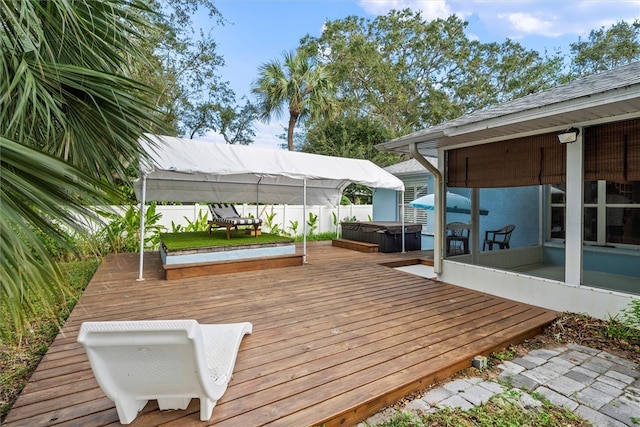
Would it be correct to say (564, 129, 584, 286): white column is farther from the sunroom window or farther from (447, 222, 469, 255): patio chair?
(447, 222, 469, 255): patio chair

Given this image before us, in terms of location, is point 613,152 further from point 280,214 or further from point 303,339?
point 280,214

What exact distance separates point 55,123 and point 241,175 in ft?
21.3

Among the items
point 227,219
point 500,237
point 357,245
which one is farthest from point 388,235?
point 227,219

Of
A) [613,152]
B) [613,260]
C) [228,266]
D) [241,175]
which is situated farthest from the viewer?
[241,175]

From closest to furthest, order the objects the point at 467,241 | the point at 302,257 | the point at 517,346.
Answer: the point at 517,346 → the point at 467,241 → the point at 302,257

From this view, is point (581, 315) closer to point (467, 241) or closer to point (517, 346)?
point (517, 346)

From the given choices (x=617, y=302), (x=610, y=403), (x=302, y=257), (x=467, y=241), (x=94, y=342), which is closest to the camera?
(x=94, y=342)

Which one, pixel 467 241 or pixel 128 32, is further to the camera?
pixel 467 241

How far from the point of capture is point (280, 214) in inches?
484

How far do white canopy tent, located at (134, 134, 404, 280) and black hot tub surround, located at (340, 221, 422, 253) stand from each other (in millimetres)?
1181

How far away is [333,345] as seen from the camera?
313 centimetres

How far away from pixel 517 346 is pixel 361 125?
53.6ft

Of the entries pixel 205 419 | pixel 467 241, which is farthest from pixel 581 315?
pixel 205 419

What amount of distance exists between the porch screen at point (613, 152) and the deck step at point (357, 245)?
5.62 metres
